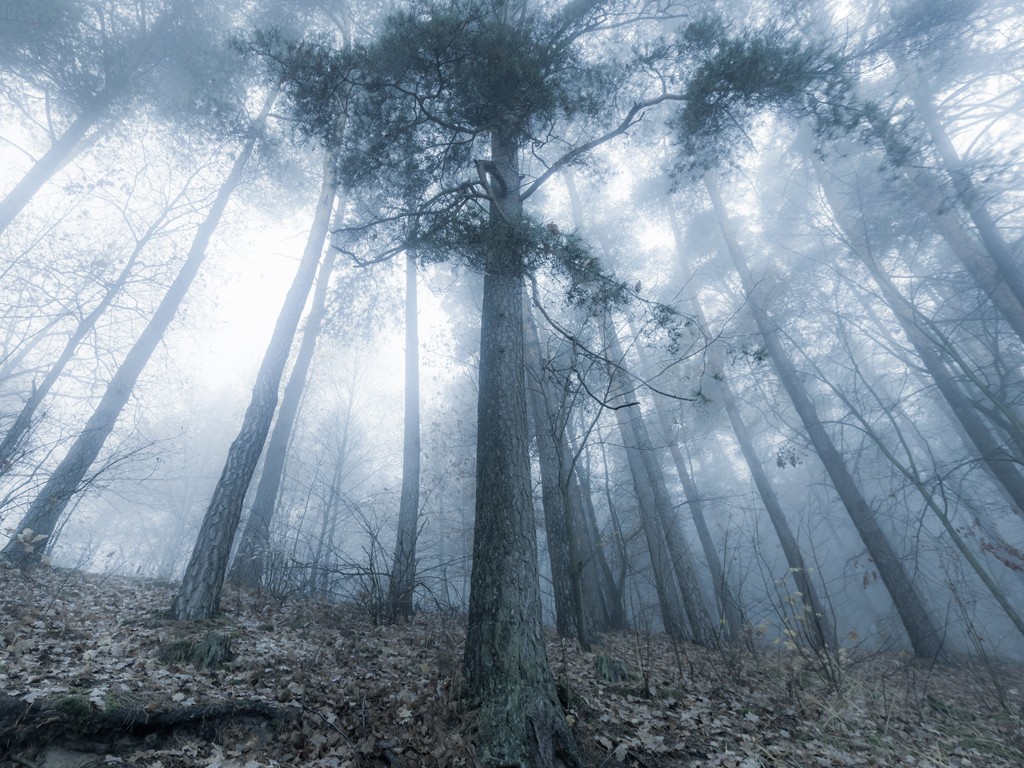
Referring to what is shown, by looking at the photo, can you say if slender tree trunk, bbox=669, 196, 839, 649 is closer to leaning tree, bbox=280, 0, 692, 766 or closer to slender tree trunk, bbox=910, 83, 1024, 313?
slender tree trunk, bbox=910, 83, 1024, 313

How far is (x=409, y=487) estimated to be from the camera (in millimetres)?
9047

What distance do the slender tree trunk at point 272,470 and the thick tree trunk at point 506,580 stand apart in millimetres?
5355

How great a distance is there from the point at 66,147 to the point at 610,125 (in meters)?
11.4

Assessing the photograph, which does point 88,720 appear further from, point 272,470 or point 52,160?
point 52,160

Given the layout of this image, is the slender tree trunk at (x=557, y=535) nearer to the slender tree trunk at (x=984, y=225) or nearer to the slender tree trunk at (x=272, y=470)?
the slender tree trunk at (x=272, y=470)

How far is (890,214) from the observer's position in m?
8.77

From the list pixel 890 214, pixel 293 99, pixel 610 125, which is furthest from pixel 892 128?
pixel 293 99

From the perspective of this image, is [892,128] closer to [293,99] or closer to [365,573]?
[293,99]

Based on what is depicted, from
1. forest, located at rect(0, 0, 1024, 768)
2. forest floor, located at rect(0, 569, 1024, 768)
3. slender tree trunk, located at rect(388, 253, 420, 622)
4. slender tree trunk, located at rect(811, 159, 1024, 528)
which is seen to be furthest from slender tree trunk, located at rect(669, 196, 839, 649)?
slender tree trunk, located at rect(388, 253, 420, 622)

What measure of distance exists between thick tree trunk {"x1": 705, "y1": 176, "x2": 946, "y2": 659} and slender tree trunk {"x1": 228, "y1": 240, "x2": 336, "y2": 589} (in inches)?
358

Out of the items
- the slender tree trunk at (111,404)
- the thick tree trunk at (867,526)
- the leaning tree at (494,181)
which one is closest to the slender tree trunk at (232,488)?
the slender tree trunk at (111,404)

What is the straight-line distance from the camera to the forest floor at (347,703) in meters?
2.89

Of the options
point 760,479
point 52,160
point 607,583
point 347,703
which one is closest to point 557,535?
point 607,583

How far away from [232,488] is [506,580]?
3.99 meters
